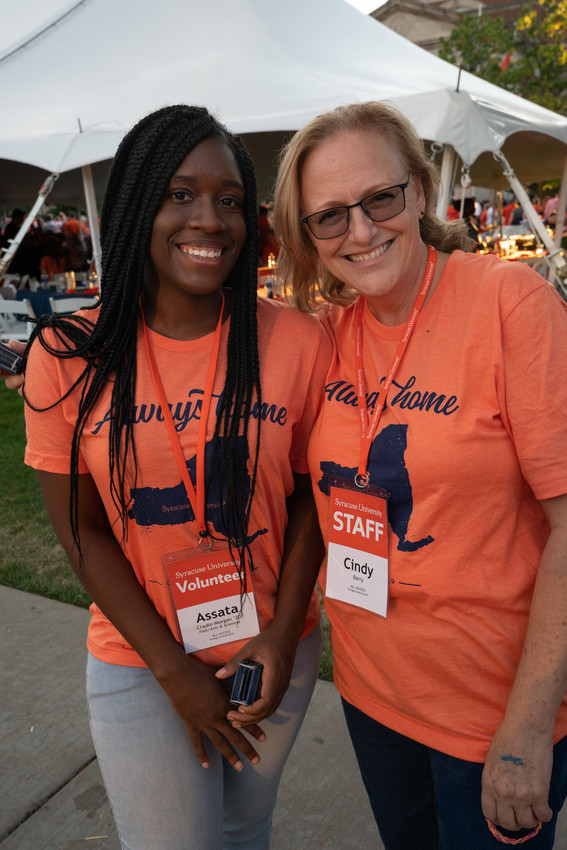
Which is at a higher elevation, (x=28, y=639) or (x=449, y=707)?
(x=449, y=707)

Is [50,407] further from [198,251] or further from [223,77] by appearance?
[223,77]

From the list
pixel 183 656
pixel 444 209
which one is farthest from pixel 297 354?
pixel 444 209

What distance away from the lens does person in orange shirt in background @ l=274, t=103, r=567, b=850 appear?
1.32 meters

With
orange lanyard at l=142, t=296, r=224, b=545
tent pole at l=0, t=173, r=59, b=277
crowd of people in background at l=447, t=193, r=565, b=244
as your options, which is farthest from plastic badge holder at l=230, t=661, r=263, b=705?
crowd of people in background at l=447, t=193, r=565, b=244

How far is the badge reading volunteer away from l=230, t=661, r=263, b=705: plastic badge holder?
0.39ft

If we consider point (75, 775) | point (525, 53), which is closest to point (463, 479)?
point (75, 775)

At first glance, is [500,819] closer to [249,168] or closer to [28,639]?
[249,168]

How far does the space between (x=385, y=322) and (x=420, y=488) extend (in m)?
0.42

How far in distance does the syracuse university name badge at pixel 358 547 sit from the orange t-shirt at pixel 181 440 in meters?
0.15

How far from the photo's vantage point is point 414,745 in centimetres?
157

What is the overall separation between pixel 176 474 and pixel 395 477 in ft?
1.60

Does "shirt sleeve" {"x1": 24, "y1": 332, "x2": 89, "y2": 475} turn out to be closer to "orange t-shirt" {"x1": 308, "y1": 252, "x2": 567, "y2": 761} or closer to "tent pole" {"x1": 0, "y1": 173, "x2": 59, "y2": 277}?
"orange t-shirt" {"x1": 308, "y1": 252, "x2": 567, "y2": 761}

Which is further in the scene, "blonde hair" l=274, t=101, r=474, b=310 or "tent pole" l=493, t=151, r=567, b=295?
"tent pole" l=493, t=151, r=567, b=295

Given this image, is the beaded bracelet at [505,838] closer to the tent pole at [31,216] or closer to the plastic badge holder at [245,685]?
the plastic badge holder at [245,685]
